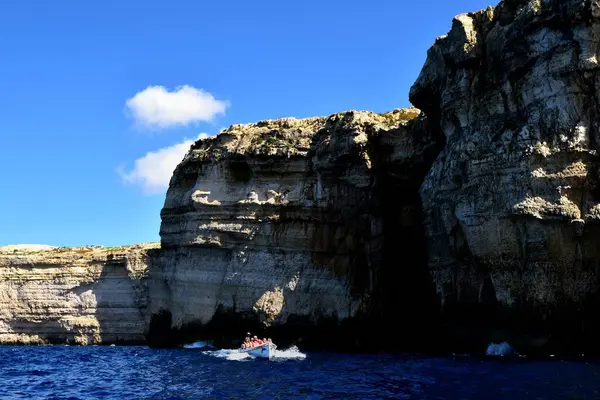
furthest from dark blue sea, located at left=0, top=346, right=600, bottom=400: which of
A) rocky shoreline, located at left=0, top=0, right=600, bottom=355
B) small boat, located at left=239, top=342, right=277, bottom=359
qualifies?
rocky shoreline, located at left=0, top=0, right=600, bottom=355

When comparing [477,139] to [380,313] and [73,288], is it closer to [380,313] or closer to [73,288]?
[380,313]

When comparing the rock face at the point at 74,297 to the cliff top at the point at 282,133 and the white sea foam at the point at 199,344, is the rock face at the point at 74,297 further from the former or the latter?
the cliff top at the point at 282,133

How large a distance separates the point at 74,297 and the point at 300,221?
24.7 m

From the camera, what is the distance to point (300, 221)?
42.1 metres

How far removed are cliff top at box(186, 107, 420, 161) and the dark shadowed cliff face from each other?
8021 millimetres

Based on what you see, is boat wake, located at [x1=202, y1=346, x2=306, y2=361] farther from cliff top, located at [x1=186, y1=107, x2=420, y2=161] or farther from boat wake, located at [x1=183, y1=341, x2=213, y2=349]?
cliff top, located at [x1=186, y1=107, x2=420, y2=161]

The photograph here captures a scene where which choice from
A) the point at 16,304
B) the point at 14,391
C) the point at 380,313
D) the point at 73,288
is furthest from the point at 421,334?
the point at 16,304

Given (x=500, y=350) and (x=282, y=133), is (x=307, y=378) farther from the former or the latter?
(x=282, y=133)

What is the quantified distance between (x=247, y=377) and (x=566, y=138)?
17.6 m

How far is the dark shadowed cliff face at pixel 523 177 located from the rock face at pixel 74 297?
98.7 ft

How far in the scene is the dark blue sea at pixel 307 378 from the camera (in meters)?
21.0

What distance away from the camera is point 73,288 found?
5506 centimetres

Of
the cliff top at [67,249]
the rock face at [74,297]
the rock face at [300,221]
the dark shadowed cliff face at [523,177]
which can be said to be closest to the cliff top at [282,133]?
the rock face at [300,221]

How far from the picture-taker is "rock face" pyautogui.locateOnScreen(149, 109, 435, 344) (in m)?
40.2
